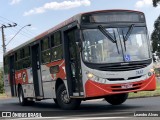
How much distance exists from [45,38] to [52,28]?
81 cm

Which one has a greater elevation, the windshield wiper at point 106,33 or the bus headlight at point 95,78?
the windshield wiper at point 106,33

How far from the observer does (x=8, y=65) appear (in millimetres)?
24312

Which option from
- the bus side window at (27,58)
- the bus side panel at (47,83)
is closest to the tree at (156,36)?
the bus side window at (27,58)

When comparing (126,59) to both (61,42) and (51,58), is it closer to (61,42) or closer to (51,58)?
(61,42)

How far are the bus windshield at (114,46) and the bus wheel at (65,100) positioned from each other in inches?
91.2

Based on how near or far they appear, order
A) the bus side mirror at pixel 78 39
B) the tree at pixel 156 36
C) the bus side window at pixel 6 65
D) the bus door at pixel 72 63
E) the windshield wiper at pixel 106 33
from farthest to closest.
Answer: the tree at pixel 156 36, the bus side window at pixel 6 65, the bus door at pixel 72 63, the windshield wiper at pixel 106 33, the bus side mirror at pixel 78 39

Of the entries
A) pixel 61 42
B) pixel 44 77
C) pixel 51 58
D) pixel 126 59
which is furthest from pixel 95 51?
pixel 44 77

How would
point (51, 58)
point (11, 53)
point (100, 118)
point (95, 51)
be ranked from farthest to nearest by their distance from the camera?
point (11, 53) → point (51, 58) → point (95, 51) → point (100, 118)

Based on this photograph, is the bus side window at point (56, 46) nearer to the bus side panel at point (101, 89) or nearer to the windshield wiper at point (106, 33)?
the windshield wiper at point (106, 33)

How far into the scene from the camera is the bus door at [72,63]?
46.2 ft

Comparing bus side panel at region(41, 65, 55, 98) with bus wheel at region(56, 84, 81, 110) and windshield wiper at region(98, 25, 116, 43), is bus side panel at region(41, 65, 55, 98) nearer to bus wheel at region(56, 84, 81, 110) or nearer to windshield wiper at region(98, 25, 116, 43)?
bus wheel at region(56, 84, 81, 110)

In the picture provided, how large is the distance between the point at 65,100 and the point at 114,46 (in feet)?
10.2

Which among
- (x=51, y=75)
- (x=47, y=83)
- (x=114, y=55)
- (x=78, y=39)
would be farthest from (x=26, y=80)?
(x=114, y=55)

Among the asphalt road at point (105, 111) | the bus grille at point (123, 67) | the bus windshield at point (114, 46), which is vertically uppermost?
the bus windshield at point (114, 46)
